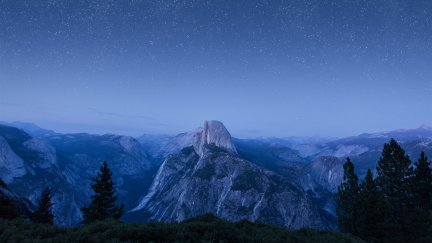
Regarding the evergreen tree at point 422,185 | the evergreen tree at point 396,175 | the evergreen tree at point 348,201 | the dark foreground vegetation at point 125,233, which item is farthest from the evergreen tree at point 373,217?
the dark foreground vegetation at point 125,233

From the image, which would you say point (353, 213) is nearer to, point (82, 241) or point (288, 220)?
point (82, 241)

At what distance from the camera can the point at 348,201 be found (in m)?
46.1

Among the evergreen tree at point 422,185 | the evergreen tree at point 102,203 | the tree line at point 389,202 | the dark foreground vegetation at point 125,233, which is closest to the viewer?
the dark foreground vegetation at point 125,233

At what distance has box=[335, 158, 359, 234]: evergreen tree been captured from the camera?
42.5 m

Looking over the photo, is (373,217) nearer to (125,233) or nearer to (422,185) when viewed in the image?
(422,185)

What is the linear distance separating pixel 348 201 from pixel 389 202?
7027mm

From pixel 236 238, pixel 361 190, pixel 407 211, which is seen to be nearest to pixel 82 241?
pixel 236 238

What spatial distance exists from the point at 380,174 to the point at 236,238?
155 ft

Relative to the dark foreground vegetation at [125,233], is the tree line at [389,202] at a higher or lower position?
lower

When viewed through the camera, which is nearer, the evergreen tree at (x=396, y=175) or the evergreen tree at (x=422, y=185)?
the evergreen tree at (x=396, y=175)

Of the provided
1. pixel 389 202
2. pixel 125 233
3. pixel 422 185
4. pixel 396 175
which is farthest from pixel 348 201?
pixel 125 233

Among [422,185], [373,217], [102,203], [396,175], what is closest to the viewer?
[373,217]

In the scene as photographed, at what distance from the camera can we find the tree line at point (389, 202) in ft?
110

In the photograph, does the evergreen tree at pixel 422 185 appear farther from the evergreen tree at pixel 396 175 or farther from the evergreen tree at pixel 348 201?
the evergreen tree at pixel 348 201
